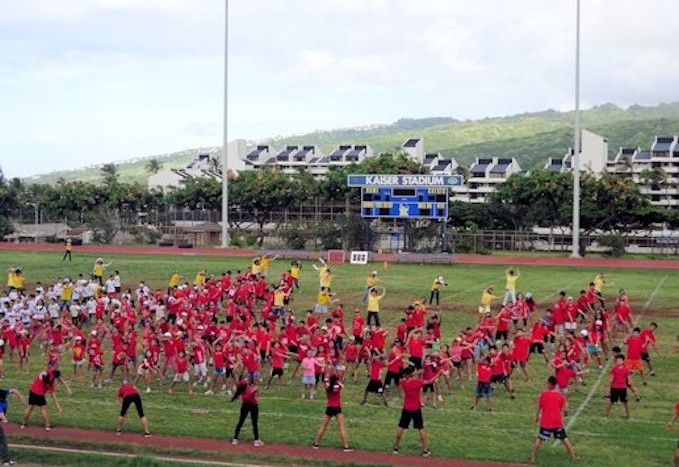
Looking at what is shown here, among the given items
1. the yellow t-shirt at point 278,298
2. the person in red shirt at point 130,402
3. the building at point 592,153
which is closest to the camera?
the person in red shirt at point 130,402

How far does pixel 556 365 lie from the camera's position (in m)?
17.4

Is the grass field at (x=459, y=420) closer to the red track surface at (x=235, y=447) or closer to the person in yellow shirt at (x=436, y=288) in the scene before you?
the red track surface at (x=235, y=447)

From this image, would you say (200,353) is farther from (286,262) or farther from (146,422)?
(286,262)

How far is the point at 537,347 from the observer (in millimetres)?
22875

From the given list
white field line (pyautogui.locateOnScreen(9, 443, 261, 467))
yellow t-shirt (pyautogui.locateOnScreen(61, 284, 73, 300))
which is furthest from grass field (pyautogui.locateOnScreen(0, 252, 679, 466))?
yellow t-shirt (pyautogui.locateOnScreen(61, 284, 73, 300))

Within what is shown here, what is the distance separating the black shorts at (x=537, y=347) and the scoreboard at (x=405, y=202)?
28651 mm

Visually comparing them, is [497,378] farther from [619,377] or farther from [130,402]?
[130,402]

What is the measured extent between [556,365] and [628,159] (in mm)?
99563

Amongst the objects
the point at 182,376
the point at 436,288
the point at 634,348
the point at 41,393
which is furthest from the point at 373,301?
the point at 41,393

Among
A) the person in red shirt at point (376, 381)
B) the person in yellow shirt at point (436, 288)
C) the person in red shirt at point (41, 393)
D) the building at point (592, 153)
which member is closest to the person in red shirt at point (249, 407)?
the person in red shirt at point (376, 381)

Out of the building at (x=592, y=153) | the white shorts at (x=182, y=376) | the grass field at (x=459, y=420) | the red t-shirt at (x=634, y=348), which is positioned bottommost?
the grass field at (x=459, y=420)

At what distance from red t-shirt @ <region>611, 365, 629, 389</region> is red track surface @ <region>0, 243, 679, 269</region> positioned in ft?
123

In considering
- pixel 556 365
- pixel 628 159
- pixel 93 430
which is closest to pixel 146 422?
pixel 93 430

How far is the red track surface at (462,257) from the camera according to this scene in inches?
2147
